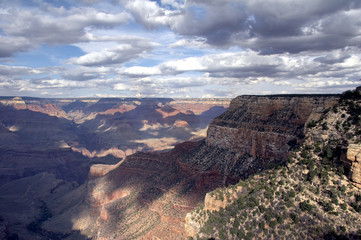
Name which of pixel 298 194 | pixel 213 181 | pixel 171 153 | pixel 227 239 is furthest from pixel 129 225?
pixel 298 194

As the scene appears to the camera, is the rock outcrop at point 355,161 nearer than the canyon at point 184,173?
Yes

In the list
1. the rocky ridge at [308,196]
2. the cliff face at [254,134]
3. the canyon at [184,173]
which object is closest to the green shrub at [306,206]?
the rocky ridge at [308,196]

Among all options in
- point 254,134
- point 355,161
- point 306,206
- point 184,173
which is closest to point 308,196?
point 306,206

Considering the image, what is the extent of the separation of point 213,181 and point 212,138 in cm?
1256

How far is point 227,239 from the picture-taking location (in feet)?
78.8

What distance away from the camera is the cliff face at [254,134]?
41.5 meters

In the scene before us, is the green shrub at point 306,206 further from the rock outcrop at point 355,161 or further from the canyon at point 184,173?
the canyon at point 184,173

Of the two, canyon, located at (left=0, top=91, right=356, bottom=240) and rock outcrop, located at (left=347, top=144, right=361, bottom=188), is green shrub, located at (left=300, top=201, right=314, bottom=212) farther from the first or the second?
canyon, located at (left=0, top=91, right=356, bottom=240)

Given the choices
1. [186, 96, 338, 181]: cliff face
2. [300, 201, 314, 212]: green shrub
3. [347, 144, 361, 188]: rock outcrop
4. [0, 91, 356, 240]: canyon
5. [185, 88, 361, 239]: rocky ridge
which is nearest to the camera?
A: [347, 144, 361, 188]: rock outcrop

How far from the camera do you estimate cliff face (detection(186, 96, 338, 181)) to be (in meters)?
41.5

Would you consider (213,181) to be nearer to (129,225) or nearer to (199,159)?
(199,159)

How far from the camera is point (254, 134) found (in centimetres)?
4659

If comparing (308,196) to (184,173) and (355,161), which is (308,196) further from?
(184,173)

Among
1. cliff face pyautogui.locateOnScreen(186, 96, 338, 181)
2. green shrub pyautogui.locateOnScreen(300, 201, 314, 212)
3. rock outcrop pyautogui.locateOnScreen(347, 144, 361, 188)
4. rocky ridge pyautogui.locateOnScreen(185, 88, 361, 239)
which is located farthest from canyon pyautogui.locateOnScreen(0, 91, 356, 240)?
green shrub pyautogui.locateOnScreen(300, 201, 314, 212)
